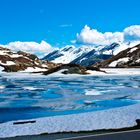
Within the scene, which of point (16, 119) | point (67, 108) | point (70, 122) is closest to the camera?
point (70, 122)

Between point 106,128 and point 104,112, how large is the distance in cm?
408

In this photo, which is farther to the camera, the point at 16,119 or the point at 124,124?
the point at 16,119

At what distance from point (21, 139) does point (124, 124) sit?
4.79m

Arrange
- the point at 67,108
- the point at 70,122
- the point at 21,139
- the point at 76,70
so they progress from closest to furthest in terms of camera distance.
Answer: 1. the point at 21,139
2. the point at 70,122
3. the point at 67,108
4. the point at 76,70

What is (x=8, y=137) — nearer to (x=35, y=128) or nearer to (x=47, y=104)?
(x=35, y=128)

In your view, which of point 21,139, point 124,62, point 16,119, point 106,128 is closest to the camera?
point 21,139

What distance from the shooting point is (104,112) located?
1883cm

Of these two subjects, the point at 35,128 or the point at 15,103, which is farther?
the point at 15,103

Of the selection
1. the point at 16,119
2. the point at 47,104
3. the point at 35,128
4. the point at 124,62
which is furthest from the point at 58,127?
the point at 124,62

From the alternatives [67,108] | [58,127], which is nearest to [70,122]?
[58,127]

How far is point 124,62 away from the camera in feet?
458

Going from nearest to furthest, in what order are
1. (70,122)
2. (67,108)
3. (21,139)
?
(21,139), (70,122), (67,108)

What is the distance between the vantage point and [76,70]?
3167 inches

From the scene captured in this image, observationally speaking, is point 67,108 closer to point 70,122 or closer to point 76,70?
point 70,122
